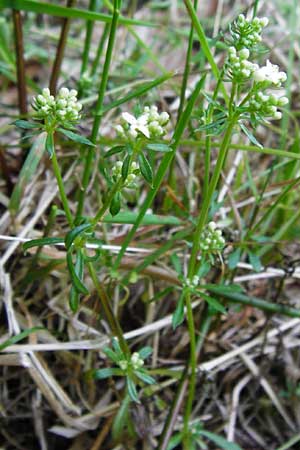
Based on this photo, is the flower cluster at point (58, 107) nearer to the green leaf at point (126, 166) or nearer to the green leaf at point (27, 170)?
the green leaf at point (126, 166)

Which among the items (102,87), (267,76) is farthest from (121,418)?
(267,76)

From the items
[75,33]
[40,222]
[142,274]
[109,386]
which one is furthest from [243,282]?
[75,33]

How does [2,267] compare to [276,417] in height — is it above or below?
above

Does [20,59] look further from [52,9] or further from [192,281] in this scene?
[192,281]

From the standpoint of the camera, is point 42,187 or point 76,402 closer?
point 76,402

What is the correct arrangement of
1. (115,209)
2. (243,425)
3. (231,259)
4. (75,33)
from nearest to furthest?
(115,209), (231,259), (243,425), (75,33)

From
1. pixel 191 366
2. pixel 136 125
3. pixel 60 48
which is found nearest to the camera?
pixel 136 125

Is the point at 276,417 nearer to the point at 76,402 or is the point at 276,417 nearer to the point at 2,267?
the point at 76,402
